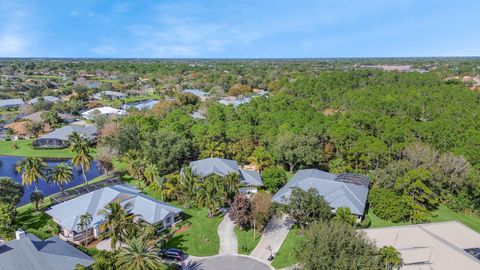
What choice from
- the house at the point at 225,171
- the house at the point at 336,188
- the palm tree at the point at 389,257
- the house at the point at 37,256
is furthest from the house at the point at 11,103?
the palm tree at the point at 389,257

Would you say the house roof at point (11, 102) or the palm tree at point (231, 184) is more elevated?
the house roof at point (11, 102)

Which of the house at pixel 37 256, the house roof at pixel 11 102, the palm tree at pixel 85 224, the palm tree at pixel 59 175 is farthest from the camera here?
the house roof at pixel 11 102

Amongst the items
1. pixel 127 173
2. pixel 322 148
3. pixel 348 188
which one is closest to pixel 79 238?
pixel 127 173

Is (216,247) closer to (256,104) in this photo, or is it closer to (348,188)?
(348,188)

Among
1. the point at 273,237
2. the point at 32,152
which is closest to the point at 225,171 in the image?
the point at 273,237

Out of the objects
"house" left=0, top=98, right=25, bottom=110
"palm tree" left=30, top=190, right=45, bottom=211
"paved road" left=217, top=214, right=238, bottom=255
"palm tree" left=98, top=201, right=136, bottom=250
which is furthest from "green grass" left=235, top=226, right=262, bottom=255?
"house" left=0, top=98, right=25, bottom=110

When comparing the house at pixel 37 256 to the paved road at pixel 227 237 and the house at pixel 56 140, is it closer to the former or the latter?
the paved road at pixel 227 237

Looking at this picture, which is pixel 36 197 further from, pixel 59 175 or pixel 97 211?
pixel 97 211

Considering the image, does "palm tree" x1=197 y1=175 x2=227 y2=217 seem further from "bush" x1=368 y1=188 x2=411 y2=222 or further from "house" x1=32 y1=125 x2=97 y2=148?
"house" x1=32 y1=125 x2=97 y2=148
